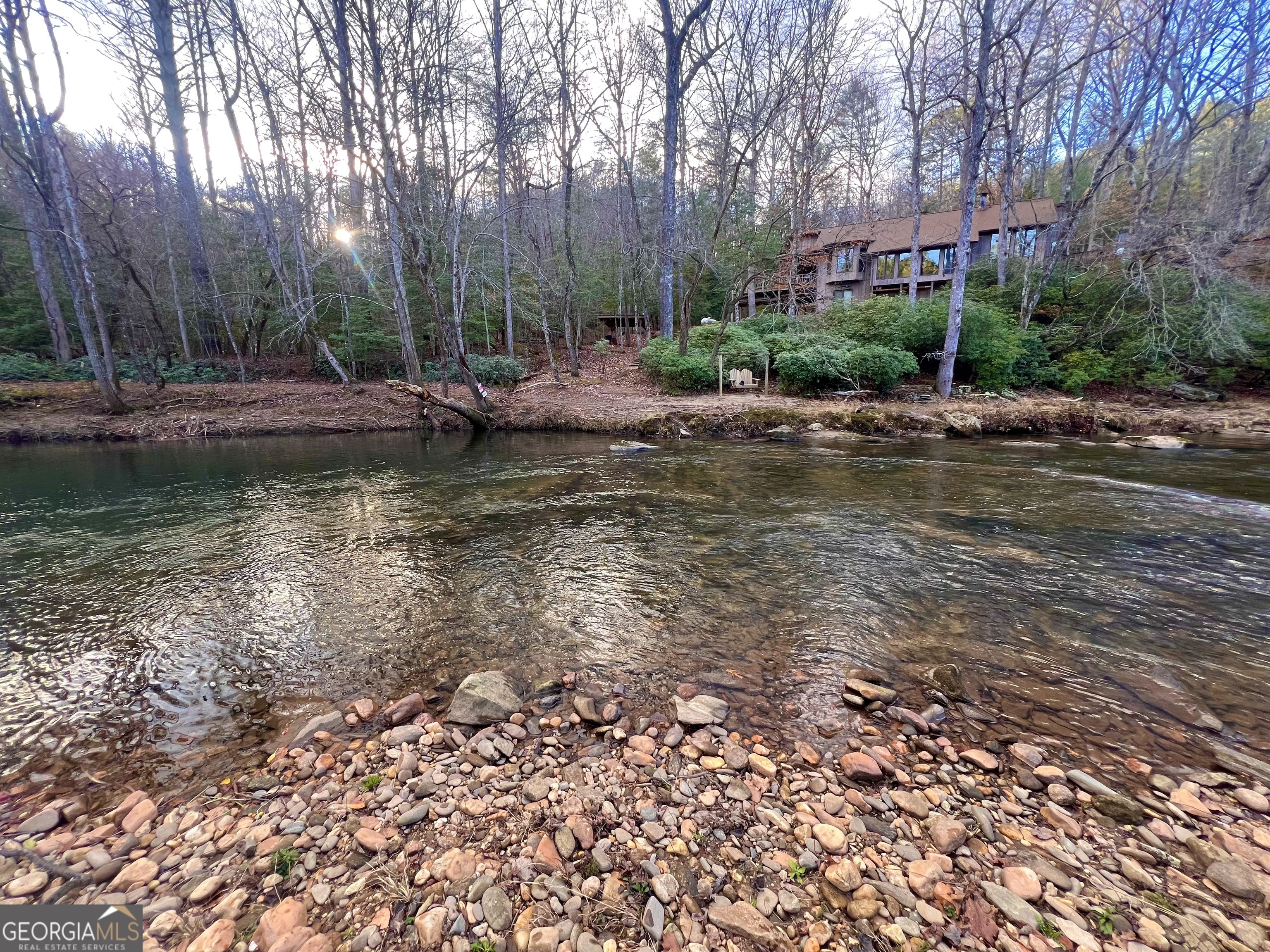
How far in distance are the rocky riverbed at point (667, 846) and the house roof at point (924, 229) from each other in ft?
95.1

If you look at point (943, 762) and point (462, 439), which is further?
point (462, 439)

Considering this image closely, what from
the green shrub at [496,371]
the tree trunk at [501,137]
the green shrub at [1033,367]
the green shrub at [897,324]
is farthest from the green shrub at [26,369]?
the green shrub at [1033,367]

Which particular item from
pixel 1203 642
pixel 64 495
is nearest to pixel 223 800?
pixel 1203 642

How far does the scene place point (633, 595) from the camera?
454 cm

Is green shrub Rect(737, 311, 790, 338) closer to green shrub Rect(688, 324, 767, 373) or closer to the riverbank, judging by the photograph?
green shrub Rect(688, 324, 767, 373)

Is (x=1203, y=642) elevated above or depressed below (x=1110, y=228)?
below

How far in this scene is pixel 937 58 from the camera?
1839 cm

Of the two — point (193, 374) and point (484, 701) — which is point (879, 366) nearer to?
point (484, 701)

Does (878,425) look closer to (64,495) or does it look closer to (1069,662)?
(1069,662)

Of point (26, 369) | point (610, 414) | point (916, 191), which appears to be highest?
point (916, 191)

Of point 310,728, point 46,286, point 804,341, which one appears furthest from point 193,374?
point 310,728

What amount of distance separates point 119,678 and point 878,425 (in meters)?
13.3

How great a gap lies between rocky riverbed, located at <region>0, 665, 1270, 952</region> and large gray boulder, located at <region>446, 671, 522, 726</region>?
69 millimetres

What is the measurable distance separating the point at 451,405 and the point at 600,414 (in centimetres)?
415
